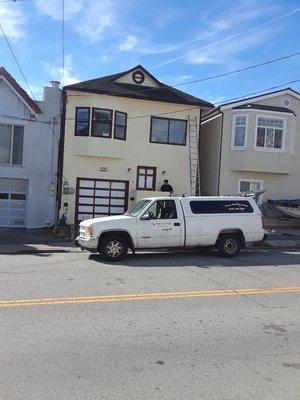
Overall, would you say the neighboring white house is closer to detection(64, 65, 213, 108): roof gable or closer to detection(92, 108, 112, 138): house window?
detection(92, 108, 112, 138): house window

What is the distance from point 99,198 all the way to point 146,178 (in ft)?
8.33

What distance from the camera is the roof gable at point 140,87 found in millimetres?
22812

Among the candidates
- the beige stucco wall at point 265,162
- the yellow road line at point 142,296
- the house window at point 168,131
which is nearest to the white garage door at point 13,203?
the house window at point 168,131

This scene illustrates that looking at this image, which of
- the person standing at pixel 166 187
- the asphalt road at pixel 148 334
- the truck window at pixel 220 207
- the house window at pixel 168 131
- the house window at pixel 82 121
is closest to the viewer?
the asphalt road at pixel 148 334

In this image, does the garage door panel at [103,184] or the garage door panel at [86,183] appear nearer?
the garage door panel at [86,183]

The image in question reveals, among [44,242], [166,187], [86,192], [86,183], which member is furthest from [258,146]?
[44,242]

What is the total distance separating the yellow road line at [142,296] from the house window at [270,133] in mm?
15330

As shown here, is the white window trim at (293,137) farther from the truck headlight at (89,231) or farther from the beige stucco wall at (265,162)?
the truck headlight at (89,231)

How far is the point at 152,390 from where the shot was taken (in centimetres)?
464

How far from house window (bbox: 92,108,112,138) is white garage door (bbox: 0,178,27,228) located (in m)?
4.21

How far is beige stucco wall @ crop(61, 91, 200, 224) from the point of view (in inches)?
881

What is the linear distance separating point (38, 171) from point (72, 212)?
253cm

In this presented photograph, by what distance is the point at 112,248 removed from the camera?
13.1 m

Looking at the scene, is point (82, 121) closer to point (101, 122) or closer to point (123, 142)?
point (101, 122)
